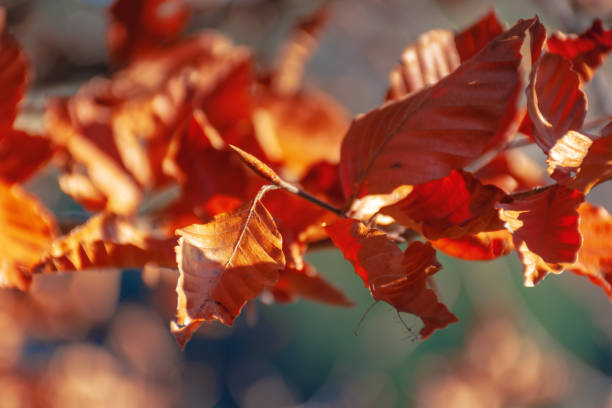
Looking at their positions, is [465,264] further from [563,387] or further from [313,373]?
[313,373]

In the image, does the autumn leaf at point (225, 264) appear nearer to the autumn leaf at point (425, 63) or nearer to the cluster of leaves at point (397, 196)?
the cluster of leaves at point (397, 196)

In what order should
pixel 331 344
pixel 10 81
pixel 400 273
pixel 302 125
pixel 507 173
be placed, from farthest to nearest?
pixel 331 344 < pixel 302 125 < pixel 507 173 < pixel 10 81 < pixel 400 273

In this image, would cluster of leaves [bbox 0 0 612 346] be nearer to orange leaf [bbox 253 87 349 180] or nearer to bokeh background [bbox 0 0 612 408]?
orange leaf [bbox 253 87 349 180]

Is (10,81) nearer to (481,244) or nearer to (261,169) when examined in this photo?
(261,169)

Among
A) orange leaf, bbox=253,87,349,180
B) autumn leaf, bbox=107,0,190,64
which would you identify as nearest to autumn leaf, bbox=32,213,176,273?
orange leaf, bbox=253,87,349,180

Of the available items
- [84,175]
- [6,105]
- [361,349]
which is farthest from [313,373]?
[6,105]

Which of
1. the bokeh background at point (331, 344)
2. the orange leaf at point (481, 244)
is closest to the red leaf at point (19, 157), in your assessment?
the orange leaf at point (481, 244)

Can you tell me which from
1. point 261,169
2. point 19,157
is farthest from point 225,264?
point 19,157
